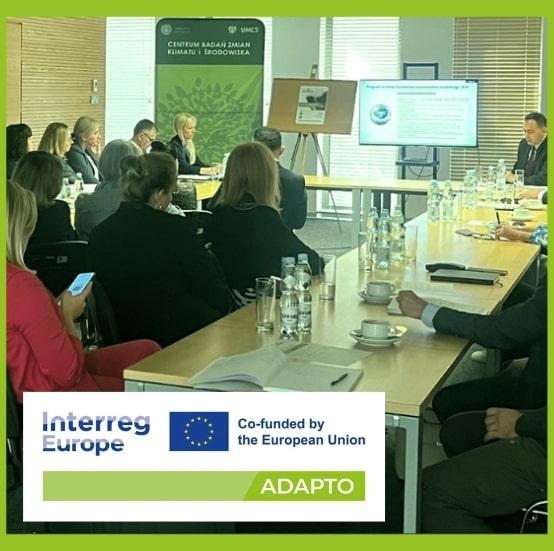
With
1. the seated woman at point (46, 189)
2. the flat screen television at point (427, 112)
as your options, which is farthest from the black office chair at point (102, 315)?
the flat screen television at point (427, 112)

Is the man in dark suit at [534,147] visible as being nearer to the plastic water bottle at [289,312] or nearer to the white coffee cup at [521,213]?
the white coffee cup at [521,213]

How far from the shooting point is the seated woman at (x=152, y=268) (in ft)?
12.5

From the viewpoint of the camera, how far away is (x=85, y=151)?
26.5 ft

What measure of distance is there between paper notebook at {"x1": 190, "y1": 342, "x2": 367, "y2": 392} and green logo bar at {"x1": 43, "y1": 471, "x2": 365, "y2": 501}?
29 cm

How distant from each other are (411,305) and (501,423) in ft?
1.54

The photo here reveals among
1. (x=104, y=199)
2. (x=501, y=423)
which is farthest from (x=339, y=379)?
(x=104, y=199)

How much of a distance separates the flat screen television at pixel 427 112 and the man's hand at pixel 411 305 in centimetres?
733

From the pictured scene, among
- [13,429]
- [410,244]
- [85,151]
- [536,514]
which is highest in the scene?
[85,151]

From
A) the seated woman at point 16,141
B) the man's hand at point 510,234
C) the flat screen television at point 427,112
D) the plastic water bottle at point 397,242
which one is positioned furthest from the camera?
Answer: the flat screen television at point 427,112

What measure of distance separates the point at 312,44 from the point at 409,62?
1130 millimetres

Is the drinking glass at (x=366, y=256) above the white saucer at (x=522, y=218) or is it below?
below

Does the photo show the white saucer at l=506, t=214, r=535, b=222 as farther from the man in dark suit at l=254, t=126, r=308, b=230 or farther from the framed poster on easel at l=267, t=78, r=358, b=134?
the framed poster on easel at l=267, t=78, r=358, b=134

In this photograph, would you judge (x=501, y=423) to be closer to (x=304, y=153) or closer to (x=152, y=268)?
(x=152, y=268)

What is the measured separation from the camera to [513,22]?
1047 centimetres
